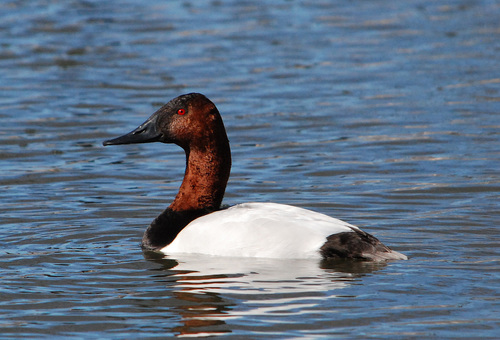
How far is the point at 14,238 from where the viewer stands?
291 inches

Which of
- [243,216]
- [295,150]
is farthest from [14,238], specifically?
[295,150]

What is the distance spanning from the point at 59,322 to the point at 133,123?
617 cm

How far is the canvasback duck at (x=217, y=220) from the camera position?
6.49 meters

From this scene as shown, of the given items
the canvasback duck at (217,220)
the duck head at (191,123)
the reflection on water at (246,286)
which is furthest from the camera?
the duck head at (191,123)

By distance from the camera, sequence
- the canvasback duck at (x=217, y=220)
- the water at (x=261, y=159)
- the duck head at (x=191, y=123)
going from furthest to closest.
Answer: the duck head at (x=191, y=123) → the canvasback duck at (x=217, y=220) → the water at (x=261, y=159)

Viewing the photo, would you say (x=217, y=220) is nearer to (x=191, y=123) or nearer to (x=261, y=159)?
(x=191, y=123)

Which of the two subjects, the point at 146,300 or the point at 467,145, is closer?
the point at 146,300

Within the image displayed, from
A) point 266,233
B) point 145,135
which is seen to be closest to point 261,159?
point 145,135

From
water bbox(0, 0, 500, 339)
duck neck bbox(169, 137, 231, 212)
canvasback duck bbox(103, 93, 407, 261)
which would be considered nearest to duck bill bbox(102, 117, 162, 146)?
canvasback duck bbox(103, 93, 407, 261)

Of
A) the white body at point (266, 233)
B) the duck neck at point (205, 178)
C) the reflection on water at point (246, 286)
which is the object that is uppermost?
the duck neck at point (205, 178)

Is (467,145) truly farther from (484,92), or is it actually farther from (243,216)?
(243,216)

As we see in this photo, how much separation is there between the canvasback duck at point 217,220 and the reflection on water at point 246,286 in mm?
83

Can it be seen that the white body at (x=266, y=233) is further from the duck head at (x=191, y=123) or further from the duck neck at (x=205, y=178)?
the duck head at (x=191, y=123)

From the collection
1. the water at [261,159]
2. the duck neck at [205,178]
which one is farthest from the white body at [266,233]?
the duck neck at [205,178]
